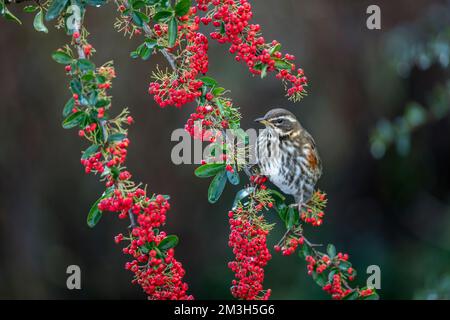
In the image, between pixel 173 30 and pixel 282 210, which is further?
pixel 282 210

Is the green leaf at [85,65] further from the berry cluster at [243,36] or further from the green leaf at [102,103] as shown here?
the berry cluster at [243,36]

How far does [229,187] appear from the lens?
628 cm

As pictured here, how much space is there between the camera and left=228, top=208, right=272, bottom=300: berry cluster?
282 centimetres

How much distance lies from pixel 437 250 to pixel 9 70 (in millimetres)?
4350

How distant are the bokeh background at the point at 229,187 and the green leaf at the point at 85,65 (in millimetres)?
3587

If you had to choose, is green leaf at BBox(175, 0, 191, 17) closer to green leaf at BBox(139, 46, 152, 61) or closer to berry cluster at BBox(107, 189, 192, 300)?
green leaf at BBox(139, 46, 152, 61)

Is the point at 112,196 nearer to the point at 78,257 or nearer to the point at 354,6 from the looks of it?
the point at 78,257

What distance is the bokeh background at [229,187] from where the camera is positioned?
595cm

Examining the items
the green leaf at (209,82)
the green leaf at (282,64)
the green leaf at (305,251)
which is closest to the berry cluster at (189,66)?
the green leaf at (209,82)

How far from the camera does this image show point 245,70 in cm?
604

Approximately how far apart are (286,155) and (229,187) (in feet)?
7.28

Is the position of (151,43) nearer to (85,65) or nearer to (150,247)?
(85,65)

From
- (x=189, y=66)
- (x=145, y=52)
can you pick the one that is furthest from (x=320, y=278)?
(x=145, y=52)

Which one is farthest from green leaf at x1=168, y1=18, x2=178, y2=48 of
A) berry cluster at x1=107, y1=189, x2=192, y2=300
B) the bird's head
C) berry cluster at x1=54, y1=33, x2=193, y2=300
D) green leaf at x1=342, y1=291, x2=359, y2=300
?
the bird's head
